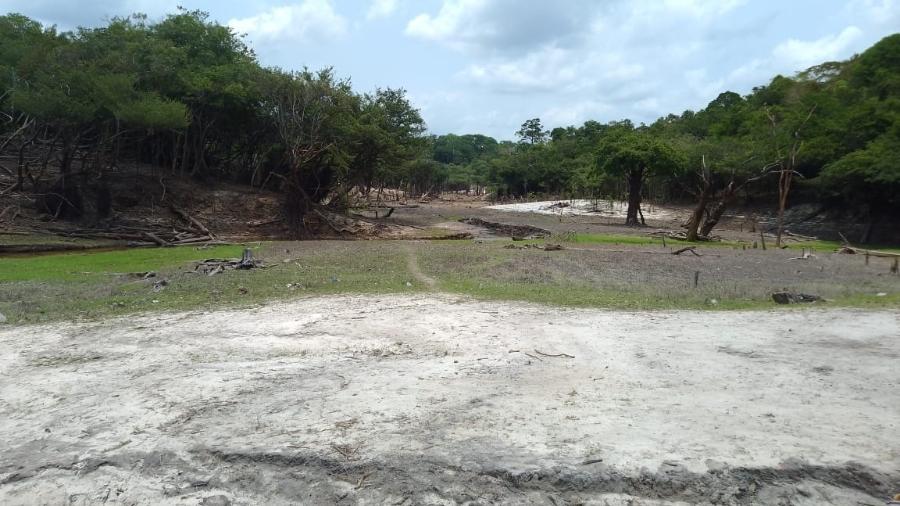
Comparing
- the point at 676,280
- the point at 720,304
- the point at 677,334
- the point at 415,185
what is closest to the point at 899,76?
the point at 676,280

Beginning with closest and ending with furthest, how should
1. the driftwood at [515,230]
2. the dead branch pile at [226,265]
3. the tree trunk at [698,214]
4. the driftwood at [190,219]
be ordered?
1. the dead branch pile at [226,265]
2. the driftwood at [190,219]
3. the tree trunk at [698,214]
4. the driftwood at [515,230]

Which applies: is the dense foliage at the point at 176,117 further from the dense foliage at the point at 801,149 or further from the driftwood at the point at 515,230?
the dense foliage at the point at 801,149

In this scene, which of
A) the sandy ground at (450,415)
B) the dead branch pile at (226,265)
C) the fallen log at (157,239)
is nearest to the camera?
the sandy ground at (450,415)

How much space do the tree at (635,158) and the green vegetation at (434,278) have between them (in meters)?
20.5

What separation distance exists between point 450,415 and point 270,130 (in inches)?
1574

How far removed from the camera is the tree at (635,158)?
4741 cm

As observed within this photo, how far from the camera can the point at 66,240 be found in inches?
1185

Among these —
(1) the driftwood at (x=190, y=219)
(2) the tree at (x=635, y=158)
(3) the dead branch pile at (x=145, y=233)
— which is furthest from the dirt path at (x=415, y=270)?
(2) the tree at (x=635, y=158)

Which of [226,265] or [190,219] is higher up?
[190,219]

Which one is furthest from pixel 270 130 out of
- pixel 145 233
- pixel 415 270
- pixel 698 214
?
pixel 698 214

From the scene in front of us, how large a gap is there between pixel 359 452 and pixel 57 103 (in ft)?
96.6

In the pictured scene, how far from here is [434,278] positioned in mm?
18125

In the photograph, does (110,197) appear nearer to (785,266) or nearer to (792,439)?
(785,266)

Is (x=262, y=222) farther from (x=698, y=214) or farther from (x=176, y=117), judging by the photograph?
(x=698, y=214)
